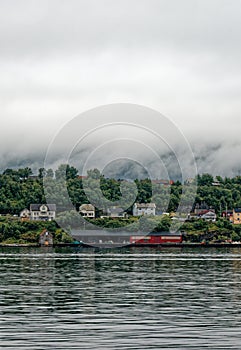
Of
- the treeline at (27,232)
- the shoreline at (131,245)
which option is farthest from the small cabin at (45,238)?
the shoreline at (131,245)

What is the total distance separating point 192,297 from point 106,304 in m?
5.83

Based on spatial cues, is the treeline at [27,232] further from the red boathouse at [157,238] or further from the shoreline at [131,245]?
the red boathouse at [157,238]

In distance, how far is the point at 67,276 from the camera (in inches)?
2510

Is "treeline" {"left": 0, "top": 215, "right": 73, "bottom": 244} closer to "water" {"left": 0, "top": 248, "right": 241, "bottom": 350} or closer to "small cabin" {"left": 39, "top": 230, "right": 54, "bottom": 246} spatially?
"small cabin" {"left": 39, "top": 230, "right": 54, "bottom": 246}

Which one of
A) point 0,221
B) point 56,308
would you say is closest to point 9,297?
point 56,308

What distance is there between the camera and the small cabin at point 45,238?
172000 mm

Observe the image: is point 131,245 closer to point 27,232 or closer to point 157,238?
point 157,238

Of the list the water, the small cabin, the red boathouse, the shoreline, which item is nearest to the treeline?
the small cabin

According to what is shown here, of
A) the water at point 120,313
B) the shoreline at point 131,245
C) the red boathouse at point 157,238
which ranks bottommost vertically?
the water at point 120,313

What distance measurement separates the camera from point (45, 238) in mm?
173500

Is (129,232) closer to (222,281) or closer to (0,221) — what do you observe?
(0,221)

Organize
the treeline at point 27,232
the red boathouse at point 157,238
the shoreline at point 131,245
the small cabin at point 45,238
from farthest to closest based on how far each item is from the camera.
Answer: the red boathouse at point 157,238
the treeline at point 27,232
the small cabin at point 45,238
the shoreline at point 131,245

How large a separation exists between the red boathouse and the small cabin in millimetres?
17054

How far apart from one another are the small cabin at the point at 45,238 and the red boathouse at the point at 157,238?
56.0ft
